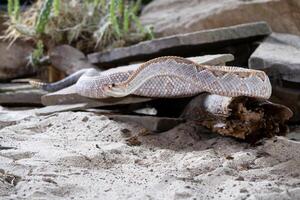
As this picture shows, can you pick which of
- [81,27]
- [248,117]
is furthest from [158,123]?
[81,27]

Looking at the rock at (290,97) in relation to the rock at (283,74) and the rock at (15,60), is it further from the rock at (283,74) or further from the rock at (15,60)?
the rock at (15,60)

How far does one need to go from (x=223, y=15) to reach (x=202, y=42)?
2.94ft

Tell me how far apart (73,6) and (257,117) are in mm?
3527

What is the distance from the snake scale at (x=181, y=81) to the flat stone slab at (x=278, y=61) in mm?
555

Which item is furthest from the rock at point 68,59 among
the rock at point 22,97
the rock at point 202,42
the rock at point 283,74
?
the rock at point 283,74

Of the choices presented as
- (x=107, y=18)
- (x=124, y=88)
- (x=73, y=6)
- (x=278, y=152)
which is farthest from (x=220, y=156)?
(x=73, y=6)

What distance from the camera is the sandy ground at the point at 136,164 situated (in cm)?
184

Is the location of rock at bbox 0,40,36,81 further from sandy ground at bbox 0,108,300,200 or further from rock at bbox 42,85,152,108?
sandy ground at bbox 0,108,300,200

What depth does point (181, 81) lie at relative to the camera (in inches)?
114

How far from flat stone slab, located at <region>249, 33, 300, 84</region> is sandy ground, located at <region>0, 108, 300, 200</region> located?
81cm

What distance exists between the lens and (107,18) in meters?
5.28

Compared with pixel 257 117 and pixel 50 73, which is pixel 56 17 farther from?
pixel 257 117

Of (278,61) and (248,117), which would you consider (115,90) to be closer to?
(248,117)

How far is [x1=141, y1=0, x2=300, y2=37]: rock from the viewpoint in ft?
14.0
